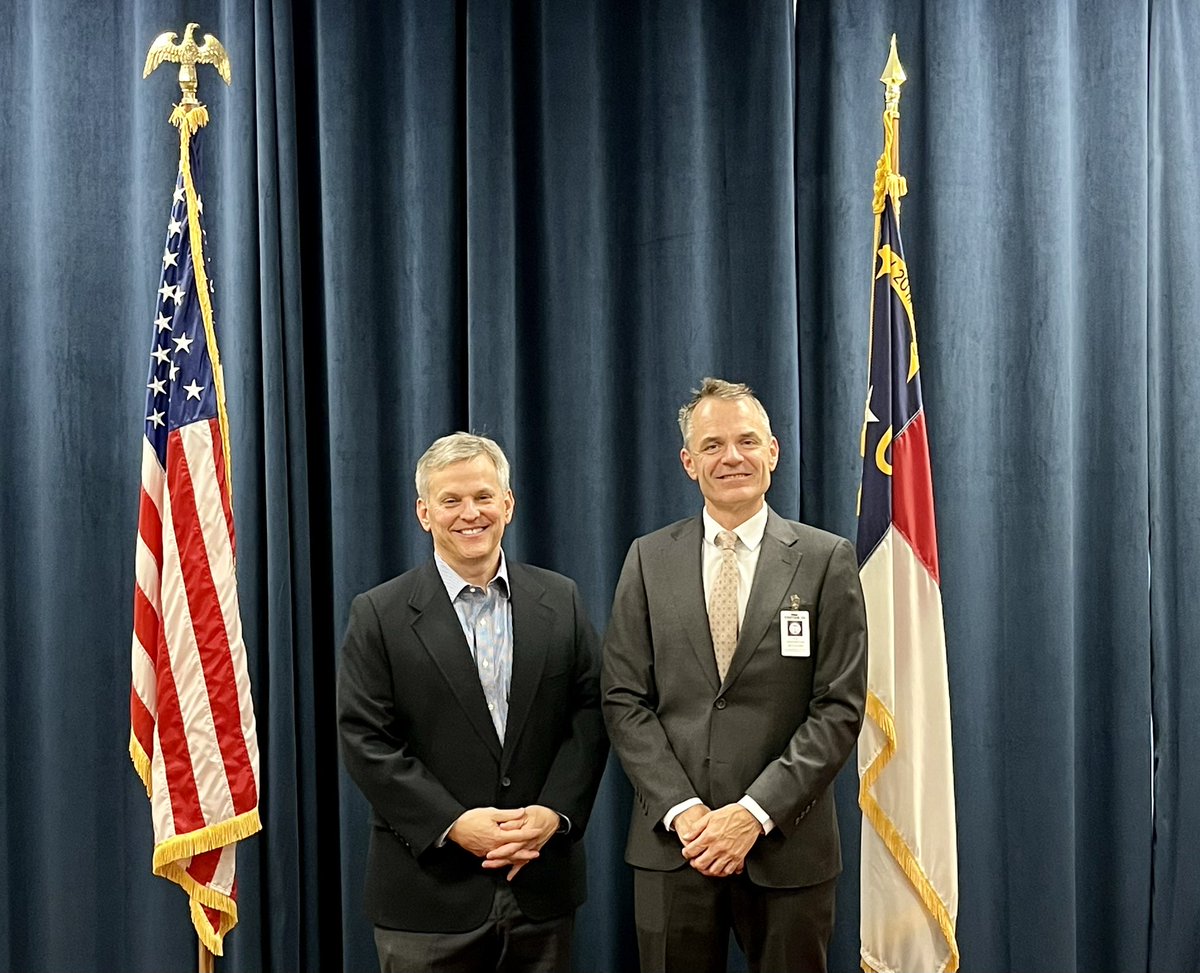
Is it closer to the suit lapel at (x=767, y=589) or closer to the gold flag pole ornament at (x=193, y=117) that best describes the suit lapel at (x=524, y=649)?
the suit lapel at (x=767, y=589)

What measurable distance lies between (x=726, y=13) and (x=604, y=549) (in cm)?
163

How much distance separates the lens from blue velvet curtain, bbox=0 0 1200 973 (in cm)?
353

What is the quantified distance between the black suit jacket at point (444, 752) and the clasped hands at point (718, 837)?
24 centimetres

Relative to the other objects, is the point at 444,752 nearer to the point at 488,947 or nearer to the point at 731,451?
the point at 488,947

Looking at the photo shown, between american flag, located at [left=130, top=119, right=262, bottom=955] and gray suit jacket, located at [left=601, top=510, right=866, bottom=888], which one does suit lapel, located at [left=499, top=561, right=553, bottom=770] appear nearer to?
gray suit jacket, located at [left=601, top=510, right=866, bottom=888]

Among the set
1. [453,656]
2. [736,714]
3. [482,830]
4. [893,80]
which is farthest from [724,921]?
[893,80]

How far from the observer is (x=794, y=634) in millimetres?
2617

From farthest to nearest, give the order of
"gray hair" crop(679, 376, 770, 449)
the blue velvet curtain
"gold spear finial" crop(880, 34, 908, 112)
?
the blue velvet curtain → "gold spear finial" crop(880, 34, 908, 112) → "gray hair" crop(679, 376, 770, 449)

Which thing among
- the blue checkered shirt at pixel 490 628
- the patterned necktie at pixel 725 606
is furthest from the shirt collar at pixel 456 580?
the patterned necktie at pixel 725 606

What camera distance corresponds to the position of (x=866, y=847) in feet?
10.4

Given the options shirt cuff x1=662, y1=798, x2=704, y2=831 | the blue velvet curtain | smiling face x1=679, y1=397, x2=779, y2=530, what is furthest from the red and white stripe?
smiling face x1=679, y1=397, x2=779, y2=530

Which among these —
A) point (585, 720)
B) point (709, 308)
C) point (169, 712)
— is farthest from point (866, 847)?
point (169, 712)

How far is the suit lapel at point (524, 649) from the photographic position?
2.58 m

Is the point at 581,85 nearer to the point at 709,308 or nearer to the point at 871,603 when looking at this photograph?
the point at 709,308
